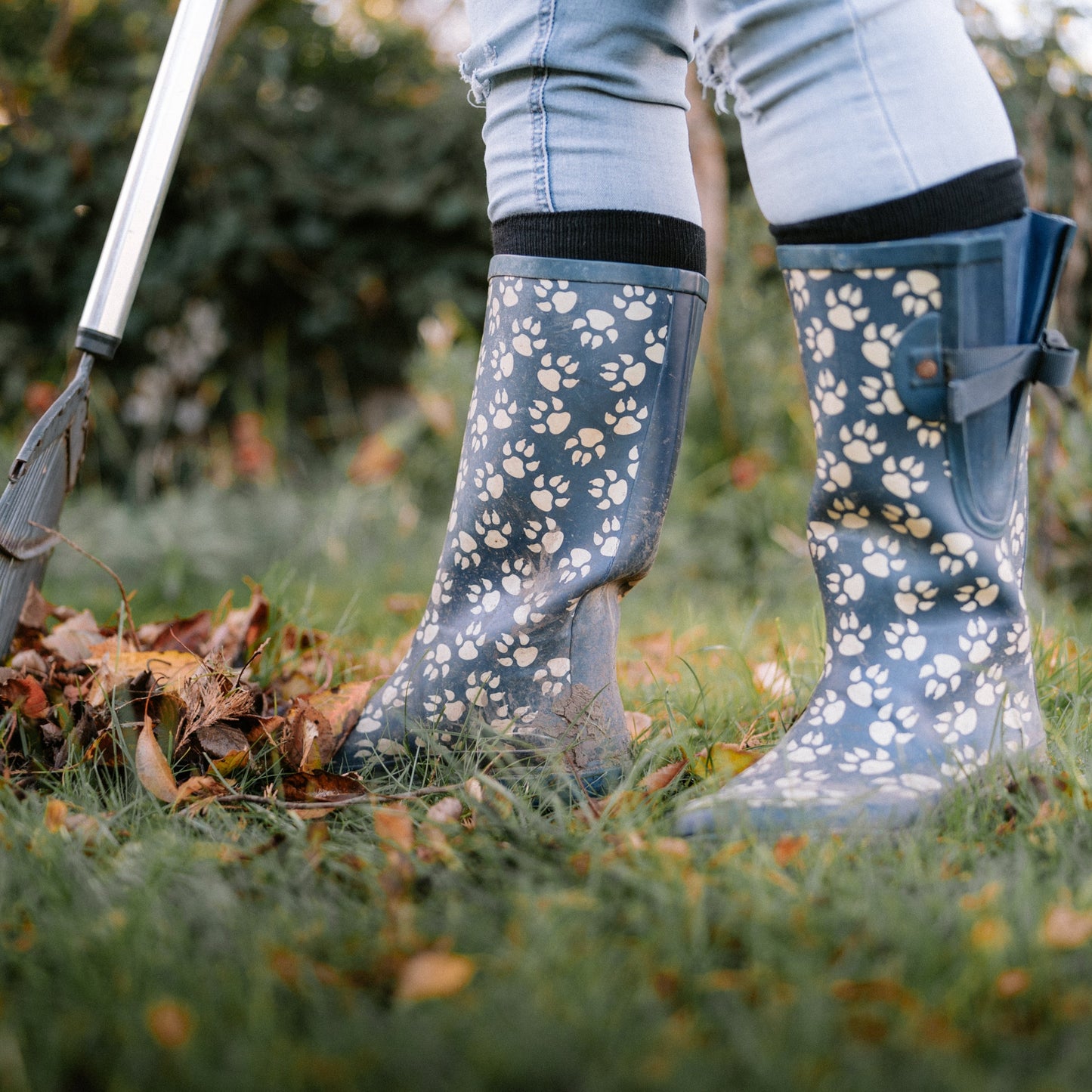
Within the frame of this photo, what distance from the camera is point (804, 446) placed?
2713mm

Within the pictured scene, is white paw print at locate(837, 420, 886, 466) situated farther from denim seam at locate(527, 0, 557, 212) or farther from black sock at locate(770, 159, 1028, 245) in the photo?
denim seam at locate(527, 0, 557, 212)

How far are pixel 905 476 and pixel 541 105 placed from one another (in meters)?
0.50

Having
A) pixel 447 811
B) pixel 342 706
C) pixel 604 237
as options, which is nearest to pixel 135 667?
pixel 342 706

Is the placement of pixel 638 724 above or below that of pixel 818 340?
below

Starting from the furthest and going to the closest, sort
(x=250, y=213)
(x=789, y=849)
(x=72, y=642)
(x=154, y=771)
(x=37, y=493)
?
(x=250, y=213), (x=72, y=642), (x=37, y=493), (x=154, y=771), (x=789, y=849)

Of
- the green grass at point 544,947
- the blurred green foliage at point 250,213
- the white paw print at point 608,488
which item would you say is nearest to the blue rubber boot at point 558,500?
the white paw print at point 608,488

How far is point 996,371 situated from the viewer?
820 mm

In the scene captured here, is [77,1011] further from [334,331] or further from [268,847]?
[334,331]

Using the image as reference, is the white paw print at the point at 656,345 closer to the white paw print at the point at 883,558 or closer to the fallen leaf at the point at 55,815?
the white paw print at the point at 883,558

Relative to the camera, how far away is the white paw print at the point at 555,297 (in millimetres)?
971

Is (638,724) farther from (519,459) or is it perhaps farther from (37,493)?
(37,493)

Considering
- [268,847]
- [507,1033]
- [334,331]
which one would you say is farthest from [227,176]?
[507,1033]

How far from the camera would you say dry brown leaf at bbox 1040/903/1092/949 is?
57cm

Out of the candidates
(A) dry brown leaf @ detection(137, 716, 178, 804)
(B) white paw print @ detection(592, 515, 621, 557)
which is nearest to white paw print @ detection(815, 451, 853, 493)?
(B) white paw print @ detection(592, 515, 621, 557)
